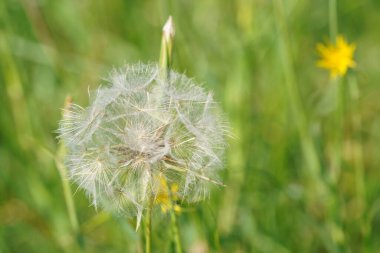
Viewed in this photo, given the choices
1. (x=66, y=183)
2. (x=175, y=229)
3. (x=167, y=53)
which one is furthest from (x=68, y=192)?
(x=167, y=53)

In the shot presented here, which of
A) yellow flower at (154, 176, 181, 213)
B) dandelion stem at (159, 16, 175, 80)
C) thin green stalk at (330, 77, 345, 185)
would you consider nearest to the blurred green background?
thin green stalk at (330, 77, 345, 185)

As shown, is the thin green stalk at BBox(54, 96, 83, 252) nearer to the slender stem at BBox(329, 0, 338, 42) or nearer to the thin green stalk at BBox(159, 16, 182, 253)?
the thin green stalk at BBox(159, 16, 182, 253)

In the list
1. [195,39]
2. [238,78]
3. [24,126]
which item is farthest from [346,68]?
[24,126]

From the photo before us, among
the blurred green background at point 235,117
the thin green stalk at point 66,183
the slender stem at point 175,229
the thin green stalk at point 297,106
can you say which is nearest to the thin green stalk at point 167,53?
the slender stem at point 175,229

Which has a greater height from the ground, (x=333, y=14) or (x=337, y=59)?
(x=333, y=14)

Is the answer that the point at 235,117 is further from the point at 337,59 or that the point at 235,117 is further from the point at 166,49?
the point at 166,49
